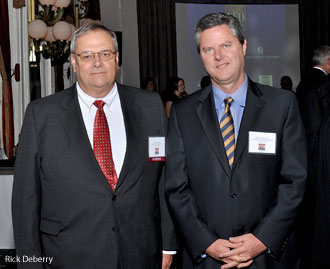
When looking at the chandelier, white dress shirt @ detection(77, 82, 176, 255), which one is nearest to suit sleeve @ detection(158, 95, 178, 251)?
white dress shirt @ detection(77, 82, 176, 255)

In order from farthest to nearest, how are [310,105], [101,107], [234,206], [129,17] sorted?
[129,17]
[310,105]
[101,107]
[234,206]

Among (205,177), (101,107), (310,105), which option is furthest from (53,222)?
(310,105)

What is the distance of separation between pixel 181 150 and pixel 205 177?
16 cm

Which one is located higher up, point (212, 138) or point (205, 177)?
point (212, 138)

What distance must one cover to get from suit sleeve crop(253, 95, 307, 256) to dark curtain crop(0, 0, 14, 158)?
4131mm

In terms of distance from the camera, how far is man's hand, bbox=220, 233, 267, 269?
2037mm

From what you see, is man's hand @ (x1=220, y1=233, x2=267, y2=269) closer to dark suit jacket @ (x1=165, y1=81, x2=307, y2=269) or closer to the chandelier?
dark suit jacket @ (x1=165, y1=81, x2=307, y2=269)

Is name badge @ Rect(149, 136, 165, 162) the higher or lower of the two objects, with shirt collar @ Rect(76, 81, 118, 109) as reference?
lower

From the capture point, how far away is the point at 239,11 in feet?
35.8

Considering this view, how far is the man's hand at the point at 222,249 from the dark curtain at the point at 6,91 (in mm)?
4028

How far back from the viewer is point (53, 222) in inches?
85.7

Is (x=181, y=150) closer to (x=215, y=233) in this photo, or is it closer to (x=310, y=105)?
(x=215, y=233)

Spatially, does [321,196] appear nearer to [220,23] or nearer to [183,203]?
[183,203]

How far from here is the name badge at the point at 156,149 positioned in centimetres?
227
